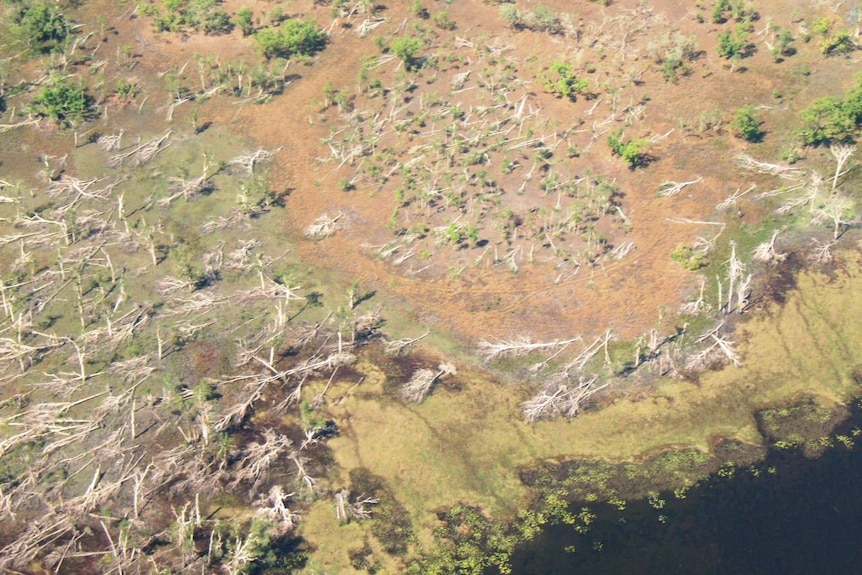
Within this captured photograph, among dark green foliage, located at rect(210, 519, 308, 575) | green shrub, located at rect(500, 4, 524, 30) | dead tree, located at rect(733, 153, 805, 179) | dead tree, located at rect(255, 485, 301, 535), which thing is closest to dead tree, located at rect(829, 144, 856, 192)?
dead tree, located at rect(733, 153, 805, 179)

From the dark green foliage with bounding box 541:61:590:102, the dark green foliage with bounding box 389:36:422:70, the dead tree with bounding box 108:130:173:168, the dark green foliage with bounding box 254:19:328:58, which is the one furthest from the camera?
the dark green foliage with bounding box 254:19:328:58

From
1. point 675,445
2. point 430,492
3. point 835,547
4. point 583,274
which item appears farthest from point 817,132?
point 430,492

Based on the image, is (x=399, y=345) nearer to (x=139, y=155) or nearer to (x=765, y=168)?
(x=139, y=155)

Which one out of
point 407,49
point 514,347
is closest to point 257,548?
point 514,347

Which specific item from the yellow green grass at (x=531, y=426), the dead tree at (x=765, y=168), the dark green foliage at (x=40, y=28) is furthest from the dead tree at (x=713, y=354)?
the dark green foliage at (x=40, y=28)

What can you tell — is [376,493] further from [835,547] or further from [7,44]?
[7,44]

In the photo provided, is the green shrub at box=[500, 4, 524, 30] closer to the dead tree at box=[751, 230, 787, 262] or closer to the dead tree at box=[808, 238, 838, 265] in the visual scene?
the dead tree at box=[751, 230, 787, 262]
